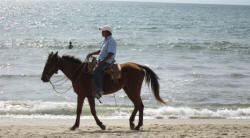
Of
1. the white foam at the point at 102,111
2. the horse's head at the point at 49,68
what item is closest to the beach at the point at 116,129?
the white foam at the point at 102,111

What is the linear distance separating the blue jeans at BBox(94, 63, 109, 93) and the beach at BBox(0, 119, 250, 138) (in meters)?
0.99

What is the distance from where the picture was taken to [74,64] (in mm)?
9766

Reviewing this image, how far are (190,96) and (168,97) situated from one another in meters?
0.84

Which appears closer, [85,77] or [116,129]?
[85,77]

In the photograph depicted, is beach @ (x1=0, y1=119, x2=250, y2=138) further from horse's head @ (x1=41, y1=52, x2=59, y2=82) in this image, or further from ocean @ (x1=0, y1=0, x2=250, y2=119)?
horse's head @ (x1=41, y1=52, x2=59, y2=82)

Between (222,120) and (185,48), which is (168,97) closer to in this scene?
(222,120)

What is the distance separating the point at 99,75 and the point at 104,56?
423 mm

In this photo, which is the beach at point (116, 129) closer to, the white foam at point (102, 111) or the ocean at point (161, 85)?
the white foam at point (102, 111)

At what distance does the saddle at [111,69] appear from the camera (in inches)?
371

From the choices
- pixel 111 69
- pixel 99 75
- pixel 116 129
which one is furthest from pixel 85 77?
pixel 116 129

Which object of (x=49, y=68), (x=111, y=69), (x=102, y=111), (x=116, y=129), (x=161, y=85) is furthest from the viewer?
(x=161, y=85)

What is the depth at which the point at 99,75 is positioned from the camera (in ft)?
31.1

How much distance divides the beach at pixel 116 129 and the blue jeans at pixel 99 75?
992mm

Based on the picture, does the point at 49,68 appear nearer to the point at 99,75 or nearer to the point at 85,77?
the point at 85,77
